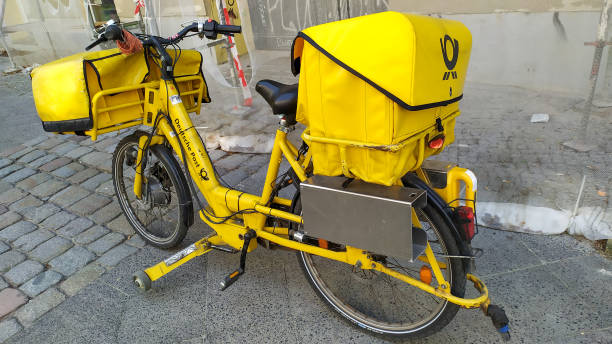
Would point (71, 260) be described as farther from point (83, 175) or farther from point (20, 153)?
point (20, 153)

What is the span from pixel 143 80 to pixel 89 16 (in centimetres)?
665

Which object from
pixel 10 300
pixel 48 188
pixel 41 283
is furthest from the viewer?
pixel 48 188

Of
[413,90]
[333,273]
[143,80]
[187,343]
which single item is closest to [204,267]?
[187,343]

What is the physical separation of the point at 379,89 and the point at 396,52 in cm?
15

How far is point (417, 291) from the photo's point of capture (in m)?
2.60

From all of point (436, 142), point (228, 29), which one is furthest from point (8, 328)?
point (436, 142)

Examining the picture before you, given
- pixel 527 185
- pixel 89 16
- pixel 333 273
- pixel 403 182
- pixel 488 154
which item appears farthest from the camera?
pixel 89 16

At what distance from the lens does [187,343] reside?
2506 millimetres

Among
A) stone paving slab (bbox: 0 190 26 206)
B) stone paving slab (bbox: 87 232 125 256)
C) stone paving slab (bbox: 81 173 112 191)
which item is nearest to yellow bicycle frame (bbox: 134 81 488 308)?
stone paving slab (bbox: 87 232 125 256)

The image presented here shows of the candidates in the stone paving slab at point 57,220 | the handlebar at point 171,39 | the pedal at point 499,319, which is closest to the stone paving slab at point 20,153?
the stone paving slab at point 57,220

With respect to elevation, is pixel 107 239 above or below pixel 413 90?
below

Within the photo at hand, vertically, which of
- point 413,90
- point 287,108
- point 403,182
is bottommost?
point 403,182

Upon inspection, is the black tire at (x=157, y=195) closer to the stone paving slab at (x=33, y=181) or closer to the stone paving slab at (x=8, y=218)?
the stone paving slab at (x=8, y=218)

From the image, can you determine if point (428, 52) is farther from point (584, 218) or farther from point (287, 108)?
point (584, 218)
